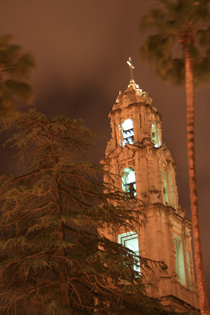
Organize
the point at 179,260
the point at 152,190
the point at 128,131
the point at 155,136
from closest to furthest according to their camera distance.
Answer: the point at 152,190
the point at 179,260
the point at 128,131
the point at 155,136

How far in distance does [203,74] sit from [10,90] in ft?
25.9

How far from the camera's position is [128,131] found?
49.4 metres

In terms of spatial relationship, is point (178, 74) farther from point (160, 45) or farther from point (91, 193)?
point (91, 193)

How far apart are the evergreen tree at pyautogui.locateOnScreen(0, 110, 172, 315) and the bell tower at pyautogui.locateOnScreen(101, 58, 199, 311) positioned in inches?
597

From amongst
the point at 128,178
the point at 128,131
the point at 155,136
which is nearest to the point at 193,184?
the point at 128,178

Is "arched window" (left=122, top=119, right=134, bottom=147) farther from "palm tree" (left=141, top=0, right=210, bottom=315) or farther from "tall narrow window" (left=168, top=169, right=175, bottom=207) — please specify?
"palm tree" (left=141, top=0, right=210, bottom=315)

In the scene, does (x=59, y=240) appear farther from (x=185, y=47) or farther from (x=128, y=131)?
(x=128, y=131)

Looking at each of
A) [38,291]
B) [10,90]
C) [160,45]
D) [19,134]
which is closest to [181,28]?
[160,45]

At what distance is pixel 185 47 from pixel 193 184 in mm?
5404

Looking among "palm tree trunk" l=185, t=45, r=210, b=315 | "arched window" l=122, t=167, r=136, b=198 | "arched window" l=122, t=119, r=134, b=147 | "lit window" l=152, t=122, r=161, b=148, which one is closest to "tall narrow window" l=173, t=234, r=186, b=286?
"arched window" l=122, t=167, r=136, b=198

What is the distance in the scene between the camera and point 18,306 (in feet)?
71.2

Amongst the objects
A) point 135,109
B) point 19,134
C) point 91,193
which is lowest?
point 91,193

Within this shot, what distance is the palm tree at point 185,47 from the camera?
19547 mm

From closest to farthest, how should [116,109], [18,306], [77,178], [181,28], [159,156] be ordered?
[181,28]
[18,306]
[77,178]
[159,156]
[116,109]
